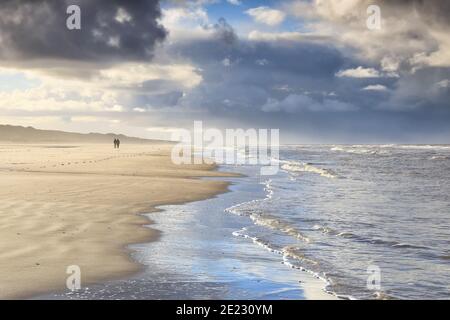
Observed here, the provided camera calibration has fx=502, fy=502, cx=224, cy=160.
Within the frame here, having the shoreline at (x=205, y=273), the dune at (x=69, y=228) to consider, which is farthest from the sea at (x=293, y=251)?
the dune at (x=69, y=228)

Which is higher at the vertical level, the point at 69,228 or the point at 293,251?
the point at 69,228

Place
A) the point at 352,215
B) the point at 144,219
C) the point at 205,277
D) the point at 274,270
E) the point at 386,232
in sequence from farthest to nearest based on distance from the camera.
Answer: the point at 352,215 → the point at 144,219 → the point at 386,232 → the point at 274,270 → the point at 205,277

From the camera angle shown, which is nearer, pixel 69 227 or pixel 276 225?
pixel 69 227

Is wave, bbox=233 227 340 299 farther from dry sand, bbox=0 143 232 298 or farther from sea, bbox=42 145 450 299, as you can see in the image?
dry sand, bbox=0 143 232 298

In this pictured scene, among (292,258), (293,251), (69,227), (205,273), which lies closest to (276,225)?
(293,251)

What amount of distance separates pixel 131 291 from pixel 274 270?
10.1ft

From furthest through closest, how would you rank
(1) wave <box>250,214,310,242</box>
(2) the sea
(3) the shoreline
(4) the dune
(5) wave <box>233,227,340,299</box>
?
1. (1) wave <box>250,214,310,242</box>
2. (5) wave <box>233,227,340,299</box>
3. (4) the dune
4. (2) the sea
5. (3) the shoreline

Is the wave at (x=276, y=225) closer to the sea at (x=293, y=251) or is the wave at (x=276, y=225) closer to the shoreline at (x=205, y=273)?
the sea at (x=293, y=251)

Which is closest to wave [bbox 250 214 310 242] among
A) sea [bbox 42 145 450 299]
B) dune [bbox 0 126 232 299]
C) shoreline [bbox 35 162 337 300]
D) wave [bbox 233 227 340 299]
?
sea [bbox 42 145 450 299]

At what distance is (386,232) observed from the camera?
1465cm

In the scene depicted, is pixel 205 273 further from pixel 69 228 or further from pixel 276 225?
pixel 276 225

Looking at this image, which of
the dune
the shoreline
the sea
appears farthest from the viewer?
the dune
